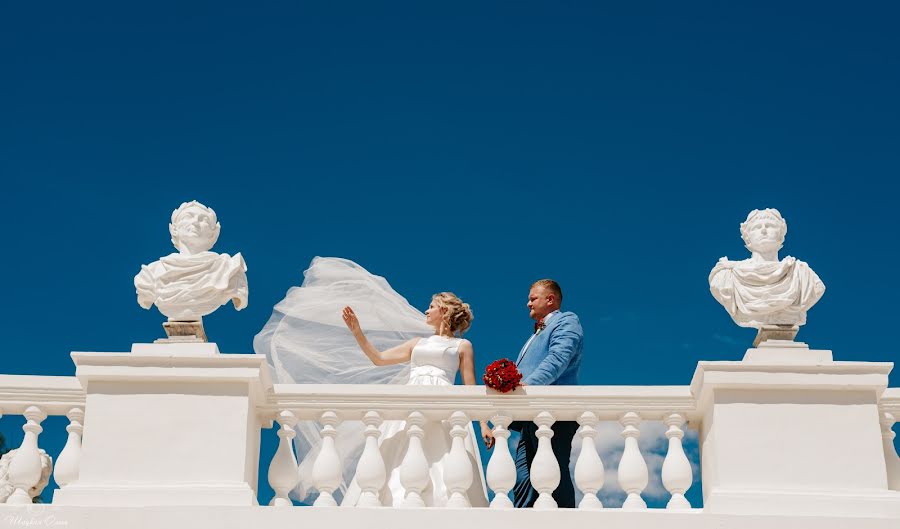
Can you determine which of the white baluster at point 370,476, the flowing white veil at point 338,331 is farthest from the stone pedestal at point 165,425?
the flowing white veil at point 338,331

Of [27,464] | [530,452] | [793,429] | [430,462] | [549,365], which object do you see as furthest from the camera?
[549,365]

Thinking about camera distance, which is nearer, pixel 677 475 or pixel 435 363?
pixel 677 475

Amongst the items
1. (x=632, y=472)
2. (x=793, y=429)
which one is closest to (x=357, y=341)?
(x=632, y=472)

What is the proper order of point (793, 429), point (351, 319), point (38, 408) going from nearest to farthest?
point (793, 429) < point (38, 408) < point (351, 319)

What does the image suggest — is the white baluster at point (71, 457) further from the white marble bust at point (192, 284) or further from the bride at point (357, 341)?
the bride at point (357, 341)

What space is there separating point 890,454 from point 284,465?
3501 mm

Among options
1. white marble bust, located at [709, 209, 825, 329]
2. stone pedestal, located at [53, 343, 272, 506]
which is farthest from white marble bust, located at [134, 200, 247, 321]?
white marble bust, located at [709, 209, 825, 329]

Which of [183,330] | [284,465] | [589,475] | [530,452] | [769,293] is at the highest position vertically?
[769,293]

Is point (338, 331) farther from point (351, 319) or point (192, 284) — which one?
point (192, 284)

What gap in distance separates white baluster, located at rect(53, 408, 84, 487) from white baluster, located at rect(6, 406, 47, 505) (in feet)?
0.43

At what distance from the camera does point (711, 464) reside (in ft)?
22.0

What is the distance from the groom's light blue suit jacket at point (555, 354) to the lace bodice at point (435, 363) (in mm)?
471

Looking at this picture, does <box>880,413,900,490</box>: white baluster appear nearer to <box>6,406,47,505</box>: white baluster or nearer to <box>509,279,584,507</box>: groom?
<box>509,279,584,507</box>: groom

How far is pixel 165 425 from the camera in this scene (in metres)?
6.65
